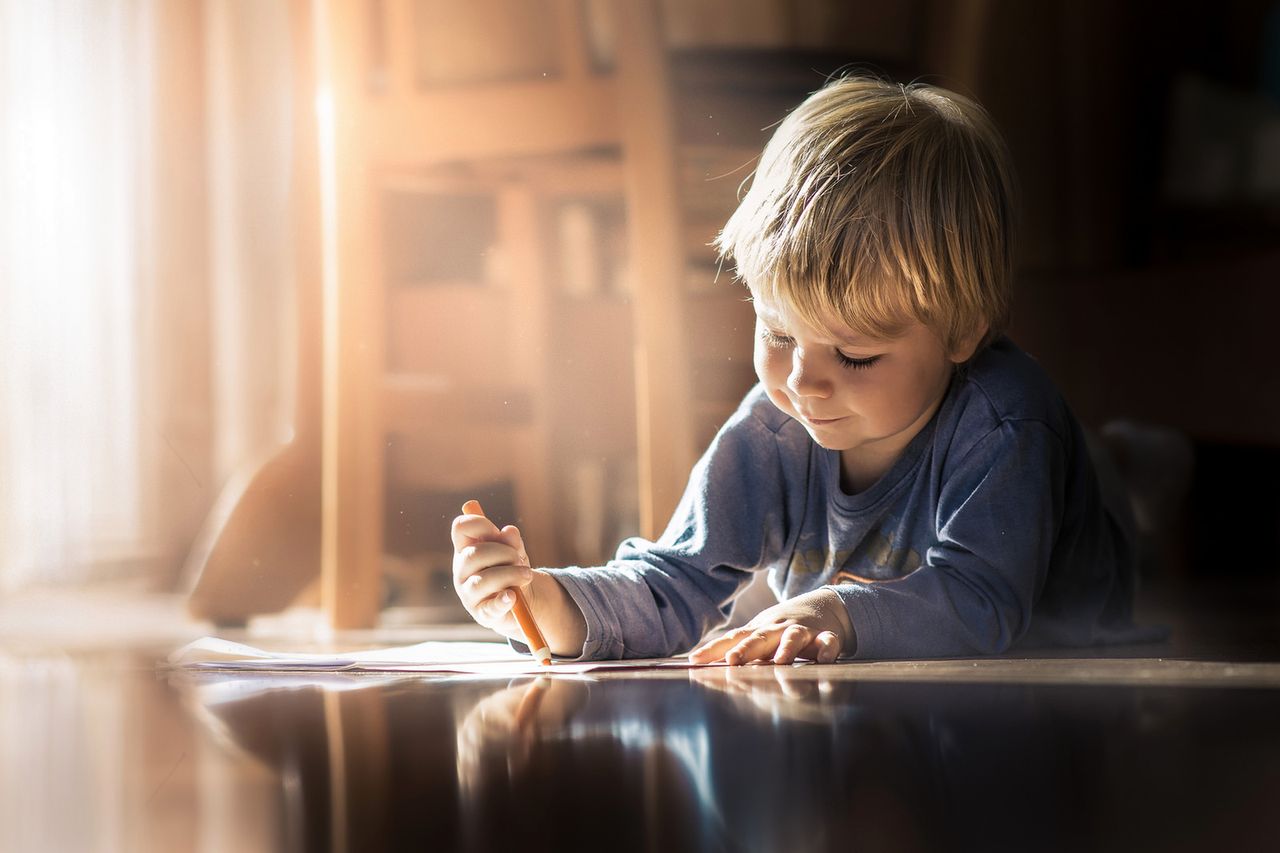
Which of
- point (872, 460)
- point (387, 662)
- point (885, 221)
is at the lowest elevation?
point (387, 662)

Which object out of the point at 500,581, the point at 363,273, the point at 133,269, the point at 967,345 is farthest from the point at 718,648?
the point at 133,269

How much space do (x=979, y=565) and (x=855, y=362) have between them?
161mm

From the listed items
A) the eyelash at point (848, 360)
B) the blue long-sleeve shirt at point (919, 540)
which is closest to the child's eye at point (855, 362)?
the eyelash at point (848, 360)

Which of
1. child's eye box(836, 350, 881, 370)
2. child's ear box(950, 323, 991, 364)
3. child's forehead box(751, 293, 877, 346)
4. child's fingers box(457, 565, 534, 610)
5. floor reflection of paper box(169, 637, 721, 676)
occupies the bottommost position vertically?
floor reflection of paper box(169, 637, 721, 676)

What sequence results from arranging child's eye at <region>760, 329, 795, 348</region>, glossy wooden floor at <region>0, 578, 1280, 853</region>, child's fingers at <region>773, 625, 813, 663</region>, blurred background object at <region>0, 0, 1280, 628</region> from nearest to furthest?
glossy wooden floor at <region>0, 578, 1280, 853</region>, child's fingers at <region>773, 625, 813, 663</region>, child's eye at <region>760, 329, 795, 348</region>, blurred background object at <region>0, 0, 1280, 628</region>

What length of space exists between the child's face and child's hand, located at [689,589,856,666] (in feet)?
0.42

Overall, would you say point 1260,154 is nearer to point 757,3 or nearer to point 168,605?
point 757,3

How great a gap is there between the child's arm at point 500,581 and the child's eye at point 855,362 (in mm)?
249

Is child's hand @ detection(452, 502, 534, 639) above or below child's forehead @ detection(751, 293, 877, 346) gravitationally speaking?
below

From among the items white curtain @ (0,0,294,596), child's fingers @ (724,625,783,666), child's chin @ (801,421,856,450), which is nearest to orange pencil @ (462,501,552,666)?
child's fingers @ (724,625,783,666)

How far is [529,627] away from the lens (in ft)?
2.80

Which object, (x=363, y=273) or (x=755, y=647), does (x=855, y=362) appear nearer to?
(x=755, y=647)

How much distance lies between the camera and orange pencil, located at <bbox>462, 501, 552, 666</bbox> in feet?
2.78

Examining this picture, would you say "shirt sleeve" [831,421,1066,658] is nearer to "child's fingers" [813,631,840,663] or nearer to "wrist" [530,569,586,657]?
"child's fingers" [813,631,840,663]
